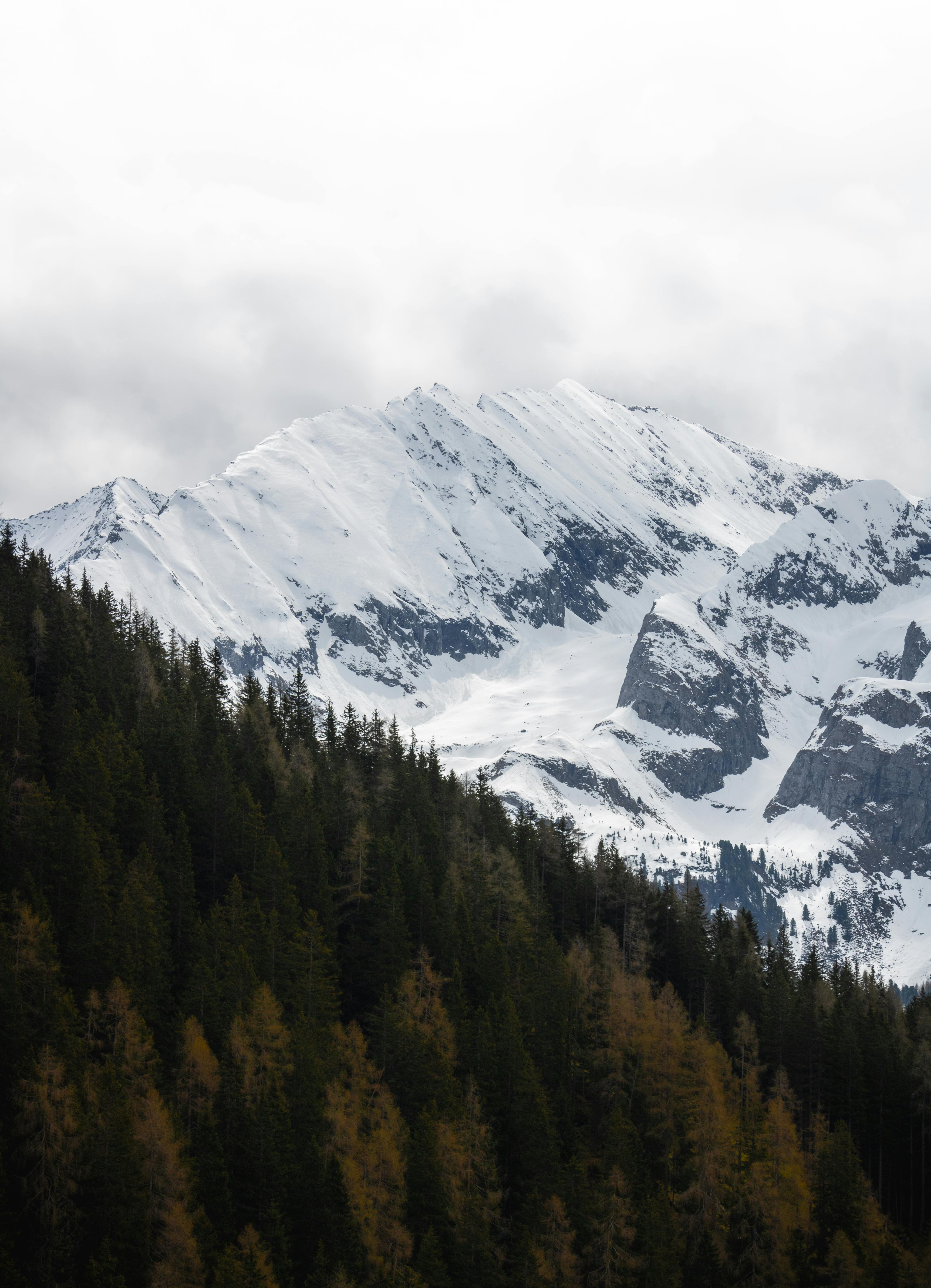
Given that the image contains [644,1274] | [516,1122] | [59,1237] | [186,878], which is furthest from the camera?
[186,878]

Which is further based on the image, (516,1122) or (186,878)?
(186,878)

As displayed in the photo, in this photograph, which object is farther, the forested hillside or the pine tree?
the pine tree

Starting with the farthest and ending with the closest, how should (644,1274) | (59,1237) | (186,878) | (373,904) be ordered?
(373,904) → (186,878) → (644,1274) → (59,1237)

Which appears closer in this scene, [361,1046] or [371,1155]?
[371,1155]

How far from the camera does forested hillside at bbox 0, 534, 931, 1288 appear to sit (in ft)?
209

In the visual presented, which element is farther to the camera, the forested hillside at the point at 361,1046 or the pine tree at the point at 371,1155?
the pine tree at the point at 371,1155

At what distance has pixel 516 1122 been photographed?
81125 mm

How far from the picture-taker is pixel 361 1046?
265 feet

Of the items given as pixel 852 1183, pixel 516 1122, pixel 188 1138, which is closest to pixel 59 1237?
pixel 188 1138

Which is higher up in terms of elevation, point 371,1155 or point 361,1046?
point 361,1046

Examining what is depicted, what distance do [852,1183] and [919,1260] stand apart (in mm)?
6147

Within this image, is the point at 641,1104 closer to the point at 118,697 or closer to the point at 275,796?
the point at 275,796

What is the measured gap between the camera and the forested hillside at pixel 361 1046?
63750 mm

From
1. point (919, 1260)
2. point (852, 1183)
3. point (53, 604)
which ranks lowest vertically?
point (919, 1260)
